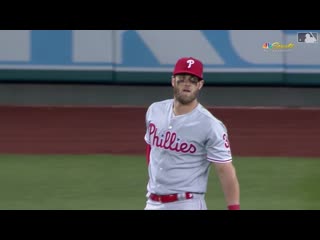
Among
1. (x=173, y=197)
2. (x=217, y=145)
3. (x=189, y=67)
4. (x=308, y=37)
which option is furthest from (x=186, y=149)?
(x=308, y=37)

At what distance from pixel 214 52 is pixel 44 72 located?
3.16 metres

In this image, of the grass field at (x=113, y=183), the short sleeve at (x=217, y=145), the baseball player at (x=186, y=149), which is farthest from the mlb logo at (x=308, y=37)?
the short sleeve at (x=217, y=145)

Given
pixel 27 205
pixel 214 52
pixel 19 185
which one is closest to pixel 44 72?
pixel 214 52

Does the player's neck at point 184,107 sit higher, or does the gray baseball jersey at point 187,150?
the player's neck at point 184,107

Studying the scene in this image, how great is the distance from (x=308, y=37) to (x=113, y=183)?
257 inches

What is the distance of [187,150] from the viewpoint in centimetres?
518

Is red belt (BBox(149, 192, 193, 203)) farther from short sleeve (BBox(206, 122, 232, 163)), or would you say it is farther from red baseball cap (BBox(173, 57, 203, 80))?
red baseball cap (BBox(173, 57, 203, 80))

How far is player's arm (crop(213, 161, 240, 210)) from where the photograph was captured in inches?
197

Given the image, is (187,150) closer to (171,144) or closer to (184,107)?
(171,144)

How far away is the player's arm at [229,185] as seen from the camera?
16.4 ft

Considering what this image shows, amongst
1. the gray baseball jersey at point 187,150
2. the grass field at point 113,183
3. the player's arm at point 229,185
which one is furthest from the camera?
the grass field at point 113,183

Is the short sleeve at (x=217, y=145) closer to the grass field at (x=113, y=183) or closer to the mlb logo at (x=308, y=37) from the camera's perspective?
the grass field at (x=113, y=183)
